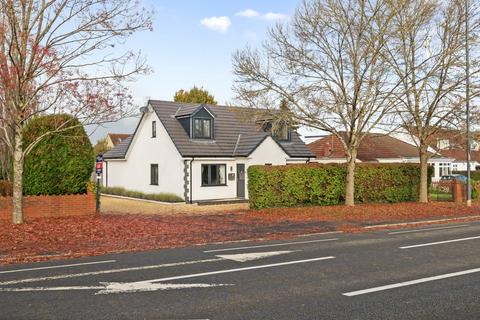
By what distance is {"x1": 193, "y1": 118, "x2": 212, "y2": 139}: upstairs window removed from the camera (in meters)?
29.4

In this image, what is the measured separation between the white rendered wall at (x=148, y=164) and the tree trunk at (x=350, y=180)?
1015 centimetres

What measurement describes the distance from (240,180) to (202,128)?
13.6 feet

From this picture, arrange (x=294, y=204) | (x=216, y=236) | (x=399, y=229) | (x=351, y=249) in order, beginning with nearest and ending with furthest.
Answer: (x=351, y=249), (x=216, y=236), (x=399, y=229), (x=294, y=204)

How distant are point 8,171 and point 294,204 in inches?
669

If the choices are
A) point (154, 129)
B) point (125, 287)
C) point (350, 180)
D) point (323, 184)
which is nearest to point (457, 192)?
point (350, 180)

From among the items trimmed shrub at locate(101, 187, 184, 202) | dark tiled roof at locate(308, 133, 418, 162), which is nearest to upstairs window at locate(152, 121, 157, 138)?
trimmed shrub at locate(101, 187, 184, 202)

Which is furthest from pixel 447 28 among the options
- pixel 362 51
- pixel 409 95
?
pixel 362 51

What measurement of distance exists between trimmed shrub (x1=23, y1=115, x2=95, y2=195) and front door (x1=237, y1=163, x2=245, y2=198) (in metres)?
11.9

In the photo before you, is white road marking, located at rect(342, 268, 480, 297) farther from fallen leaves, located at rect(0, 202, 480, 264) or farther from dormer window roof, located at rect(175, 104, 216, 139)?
dormer window roof, located at rect(175, 104, 216, 139)

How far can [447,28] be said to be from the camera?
23.0 m

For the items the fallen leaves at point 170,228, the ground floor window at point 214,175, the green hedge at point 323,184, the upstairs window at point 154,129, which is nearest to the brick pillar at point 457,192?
the green hedge at point 323,184

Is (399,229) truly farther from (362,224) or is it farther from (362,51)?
(362,51)

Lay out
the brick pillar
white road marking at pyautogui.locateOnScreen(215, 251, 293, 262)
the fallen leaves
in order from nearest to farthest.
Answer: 1. white road marking at pyautogui.locateOnScreen(215, 251, 293, 262)
2. the fallen leaves
3. the brick pillar

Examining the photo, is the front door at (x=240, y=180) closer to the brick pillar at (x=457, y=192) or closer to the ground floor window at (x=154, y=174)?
the ground floor window at (x=154, y=174)
